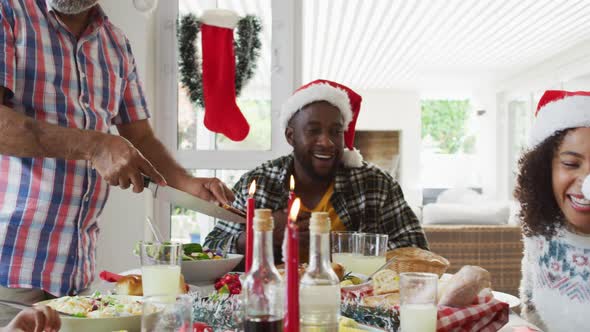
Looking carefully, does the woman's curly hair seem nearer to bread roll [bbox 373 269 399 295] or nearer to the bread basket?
the bread basket

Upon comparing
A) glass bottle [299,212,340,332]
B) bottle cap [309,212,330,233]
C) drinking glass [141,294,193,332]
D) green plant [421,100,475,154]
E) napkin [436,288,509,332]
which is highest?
green plant [421,100,475,154]

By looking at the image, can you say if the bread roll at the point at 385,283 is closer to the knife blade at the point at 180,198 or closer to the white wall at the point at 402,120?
the knife blade at the point at 180,198

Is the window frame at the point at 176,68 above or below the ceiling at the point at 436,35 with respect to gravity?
below

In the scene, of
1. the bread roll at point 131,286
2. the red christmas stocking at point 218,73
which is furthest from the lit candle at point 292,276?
the red christmas stocking at point 218,73

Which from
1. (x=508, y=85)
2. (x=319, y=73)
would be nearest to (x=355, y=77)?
(x=319, y=73)

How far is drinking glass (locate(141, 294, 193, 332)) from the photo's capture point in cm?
81

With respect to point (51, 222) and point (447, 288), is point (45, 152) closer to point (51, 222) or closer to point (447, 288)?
point (51, 222)

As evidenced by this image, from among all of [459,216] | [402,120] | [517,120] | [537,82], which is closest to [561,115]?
[459,216]

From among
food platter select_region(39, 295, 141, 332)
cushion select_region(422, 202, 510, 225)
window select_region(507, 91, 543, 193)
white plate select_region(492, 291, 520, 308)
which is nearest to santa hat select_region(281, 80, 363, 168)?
white plate select_region(492, 291, 520, 308)

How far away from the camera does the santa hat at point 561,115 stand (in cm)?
150

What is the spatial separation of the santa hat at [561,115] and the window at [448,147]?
31.1ft

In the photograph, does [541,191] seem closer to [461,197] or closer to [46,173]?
[46,173]

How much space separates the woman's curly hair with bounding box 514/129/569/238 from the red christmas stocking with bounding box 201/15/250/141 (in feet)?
6.16

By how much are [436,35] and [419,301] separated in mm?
5982
